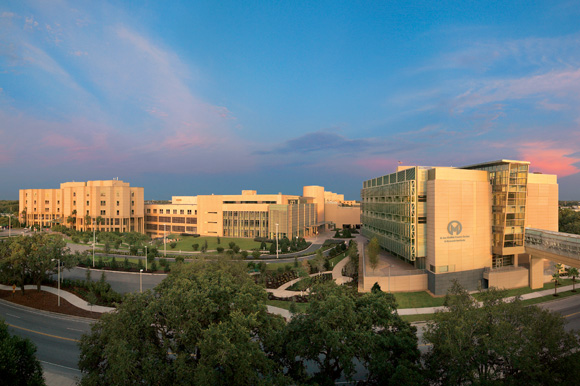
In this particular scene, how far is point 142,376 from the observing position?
14.9 m

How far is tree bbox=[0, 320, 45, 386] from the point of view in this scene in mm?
16766

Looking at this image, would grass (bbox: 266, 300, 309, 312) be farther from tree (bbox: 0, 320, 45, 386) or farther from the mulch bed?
tree (bbox: 0, 320, 45, 386)

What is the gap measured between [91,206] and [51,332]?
82345 mm

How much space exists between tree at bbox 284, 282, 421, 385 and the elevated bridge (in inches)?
1300

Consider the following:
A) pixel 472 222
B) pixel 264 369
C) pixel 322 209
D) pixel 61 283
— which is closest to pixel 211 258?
pixel 61 283

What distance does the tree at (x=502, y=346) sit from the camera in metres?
15.1

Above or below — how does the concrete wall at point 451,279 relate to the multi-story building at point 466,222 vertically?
below

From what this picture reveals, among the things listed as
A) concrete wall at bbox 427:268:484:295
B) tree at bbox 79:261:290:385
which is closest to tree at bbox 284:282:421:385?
tree at bbox 79:261:290:385

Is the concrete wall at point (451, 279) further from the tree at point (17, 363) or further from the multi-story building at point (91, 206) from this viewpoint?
the multi-story building at point (91, 206)

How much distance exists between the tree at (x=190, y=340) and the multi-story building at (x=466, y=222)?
31341mm

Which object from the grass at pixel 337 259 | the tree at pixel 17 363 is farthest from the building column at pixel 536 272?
the tree at pixel 17 363

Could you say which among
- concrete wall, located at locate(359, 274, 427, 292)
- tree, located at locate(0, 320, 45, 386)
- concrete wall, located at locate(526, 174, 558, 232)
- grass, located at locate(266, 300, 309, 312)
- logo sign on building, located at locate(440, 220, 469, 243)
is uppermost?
concrete wall, located at locate(526, 174, 558, 232)

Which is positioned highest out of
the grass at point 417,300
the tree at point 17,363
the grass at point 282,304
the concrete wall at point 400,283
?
the tree at point 17,363

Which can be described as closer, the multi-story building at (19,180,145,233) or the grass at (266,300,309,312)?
the grass at (266,300,309,312)
